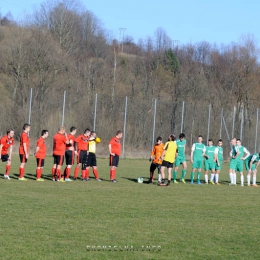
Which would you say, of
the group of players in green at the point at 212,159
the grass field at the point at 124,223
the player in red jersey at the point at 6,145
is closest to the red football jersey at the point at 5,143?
the player in red jersey at the point at 6,145

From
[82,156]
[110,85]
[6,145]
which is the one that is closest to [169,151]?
[82,156]

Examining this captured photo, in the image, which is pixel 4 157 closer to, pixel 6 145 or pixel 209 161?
pixel 6 145

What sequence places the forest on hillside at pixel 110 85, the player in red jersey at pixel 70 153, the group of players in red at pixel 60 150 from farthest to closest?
the forest on hillside at pixel 110 85 < the player in red jersey at pixel 70 153 < the group of players in red at pixel 60 150

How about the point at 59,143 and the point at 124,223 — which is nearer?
the point at 124,223

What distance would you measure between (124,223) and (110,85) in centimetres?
4384

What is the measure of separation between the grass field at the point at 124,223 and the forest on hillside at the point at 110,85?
22.5 meters

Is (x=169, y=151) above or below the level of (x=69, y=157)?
above

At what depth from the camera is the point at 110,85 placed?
5497 cm

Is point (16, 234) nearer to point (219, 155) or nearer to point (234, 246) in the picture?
point (234, 246)

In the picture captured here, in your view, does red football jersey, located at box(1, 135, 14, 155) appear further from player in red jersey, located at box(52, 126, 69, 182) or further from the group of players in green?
the group of players in green

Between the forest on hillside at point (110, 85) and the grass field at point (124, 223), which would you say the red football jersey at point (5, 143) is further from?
the forest on hillside at point (110, 85)

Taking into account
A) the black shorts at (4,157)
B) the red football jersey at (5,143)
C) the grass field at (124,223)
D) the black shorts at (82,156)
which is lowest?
the grass field at (124,223)

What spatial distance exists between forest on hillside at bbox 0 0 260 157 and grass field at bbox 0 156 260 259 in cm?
2248

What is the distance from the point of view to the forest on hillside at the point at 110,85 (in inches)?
1639
